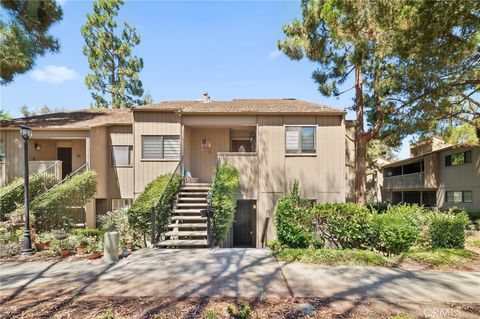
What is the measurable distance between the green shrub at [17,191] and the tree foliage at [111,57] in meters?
14.8

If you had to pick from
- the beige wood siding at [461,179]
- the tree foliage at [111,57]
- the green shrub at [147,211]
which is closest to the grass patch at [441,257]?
the green shrub at [147,211]

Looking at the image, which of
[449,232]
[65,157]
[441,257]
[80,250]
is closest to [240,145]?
[80,250]

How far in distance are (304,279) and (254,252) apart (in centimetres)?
215

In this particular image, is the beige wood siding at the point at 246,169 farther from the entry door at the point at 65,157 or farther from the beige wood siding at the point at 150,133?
the entry door at the point at 65,157

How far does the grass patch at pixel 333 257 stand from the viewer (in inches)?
243

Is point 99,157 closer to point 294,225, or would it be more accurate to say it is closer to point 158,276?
point 158,276

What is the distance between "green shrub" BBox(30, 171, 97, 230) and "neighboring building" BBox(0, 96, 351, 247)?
0.97m

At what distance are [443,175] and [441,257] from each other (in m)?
18.9

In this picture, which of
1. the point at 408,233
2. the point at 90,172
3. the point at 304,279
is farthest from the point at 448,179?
the point at 90,172

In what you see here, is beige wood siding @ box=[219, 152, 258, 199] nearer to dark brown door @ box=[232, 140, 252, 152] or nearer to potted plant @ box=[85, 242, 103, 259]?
dark brown door @ box=[232, 140, 252, 152]

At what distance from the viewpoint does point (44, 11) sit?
43.2 feet

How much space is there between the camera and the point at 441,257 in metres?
6.43

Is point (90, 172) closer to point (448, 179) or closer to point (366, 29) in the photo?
point (366, 29)

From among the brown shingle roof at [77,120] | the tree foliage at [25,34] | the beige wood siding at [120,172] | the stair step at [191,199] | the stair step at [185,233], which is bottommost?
the stair step at [185,233]
